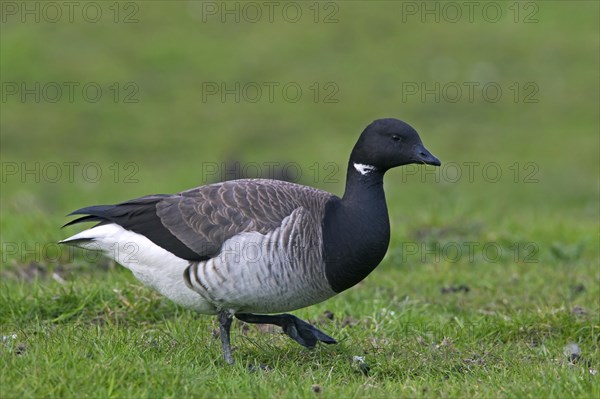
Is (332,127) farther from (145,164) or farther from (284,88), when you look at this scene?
(145,164)

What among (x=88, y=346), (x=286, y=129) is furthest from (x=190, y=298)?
(x=286, y=129)

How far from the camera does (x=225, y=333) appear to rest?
22.1 ft

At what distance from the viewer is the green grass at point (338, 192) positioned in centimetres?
614

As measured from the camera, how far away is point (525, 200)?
55.5 feet

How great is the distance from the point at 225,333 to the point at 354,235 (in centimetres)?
118

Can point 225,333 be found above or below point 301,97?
above

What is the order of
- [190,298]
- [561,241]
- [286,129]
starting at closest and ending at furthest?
[190,298], [561,241], [286,129]

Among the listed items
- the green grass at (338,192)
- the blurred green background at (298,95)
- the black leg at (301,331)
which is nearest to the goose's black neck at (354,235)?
the black leg at (301,331)

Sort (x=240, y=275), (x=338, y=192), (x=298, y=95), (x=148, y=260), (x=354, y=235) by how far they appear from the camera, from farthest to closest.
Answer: (x=298, y=95), (x=338, y=192), (x=148, y=260), (x=354, y=235), (x=240, y=275)

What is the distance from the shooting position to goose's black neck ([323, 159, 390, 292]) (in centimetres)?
666

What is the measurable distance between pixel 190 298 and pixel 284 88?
1512 centimetres

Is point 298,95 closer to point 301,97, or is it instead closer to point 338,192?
point 301,97

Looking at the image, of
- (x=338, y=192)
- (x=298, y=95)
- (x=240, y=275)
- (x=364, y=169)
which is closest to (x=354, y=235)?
(x=364, y=169)

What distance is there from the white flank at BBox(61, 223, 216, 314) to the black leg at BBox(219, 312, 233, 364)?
12cm
